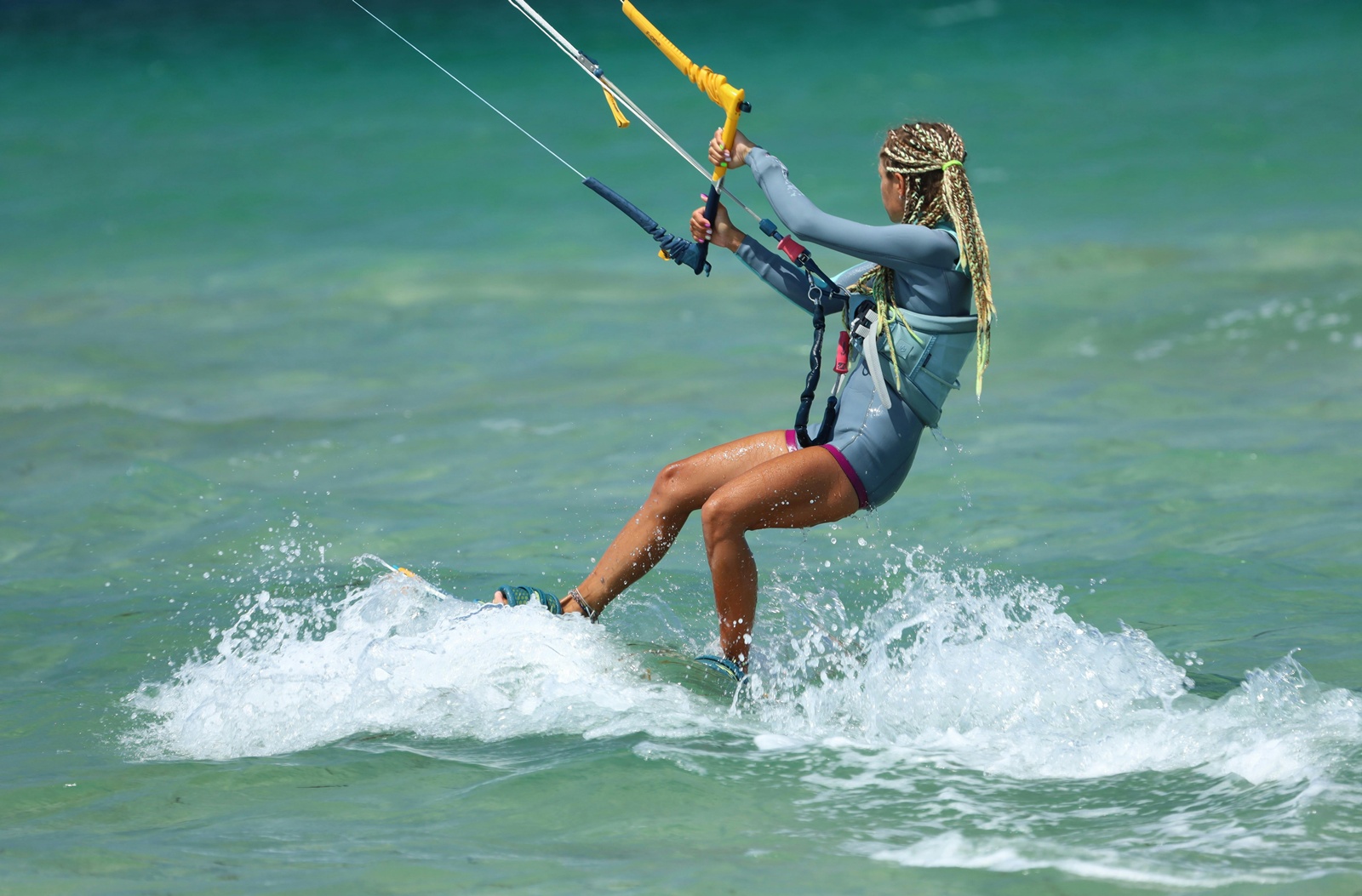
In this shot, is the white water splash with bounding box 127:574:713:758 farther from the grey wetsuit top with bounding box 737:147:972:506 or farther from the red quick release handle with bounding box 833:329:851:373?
the red quick release handle with bounding box 833:329:851:373

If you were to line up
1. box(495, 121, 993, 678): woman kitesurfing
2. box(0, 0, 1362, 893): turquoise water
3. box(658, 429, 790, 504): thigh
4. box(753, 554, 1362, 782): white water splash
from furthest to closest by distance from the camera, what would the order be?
box(658, 429, 790, 504): thigh < box(495, 121, 993, 678): woman kitesurfing < box(753, 554, 1362, 782): white water splash < box(0, 0, 1362, 893): turquoise water

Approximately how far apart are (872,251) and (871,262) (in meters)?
0.33

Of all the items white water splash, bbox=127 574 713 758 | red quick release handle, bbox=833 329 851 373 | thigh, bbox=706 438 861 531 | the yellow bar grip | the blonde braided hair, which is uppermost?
the yellow bar grip

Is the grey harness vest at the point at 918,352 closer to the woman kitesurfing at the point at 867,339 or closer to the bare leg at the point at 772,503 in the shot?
the woman kitesurfing at the point at 867,339

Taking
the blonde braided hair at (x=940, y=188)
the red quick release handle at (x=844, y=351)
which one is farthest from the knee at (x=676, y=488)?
the blonde braided hair at (x=940, y=188)

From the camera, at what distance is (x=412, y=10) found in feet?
110

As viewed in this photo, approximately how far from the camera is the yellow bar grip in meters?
5.15

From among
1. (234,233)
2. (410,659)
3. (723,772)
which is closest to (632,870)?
(723,772)

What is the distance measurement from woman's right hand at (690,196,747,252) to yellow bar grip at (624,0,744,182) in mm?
137

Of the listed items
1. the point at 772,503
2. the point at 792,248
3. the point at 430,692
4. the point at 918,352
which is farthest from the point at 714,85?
the point at 430,692

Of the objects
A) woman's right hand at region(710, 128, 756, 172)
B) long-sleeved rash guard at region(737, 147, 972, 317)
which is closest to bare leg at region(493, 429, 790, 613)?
long-sleeved rash guard at region(737, 147, 972, 317)

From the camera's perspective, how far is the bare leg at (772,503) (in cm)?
523

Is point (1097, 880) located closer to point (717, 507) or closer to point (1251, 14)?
point (717, 507)

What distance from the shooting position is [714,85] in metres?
5.27
